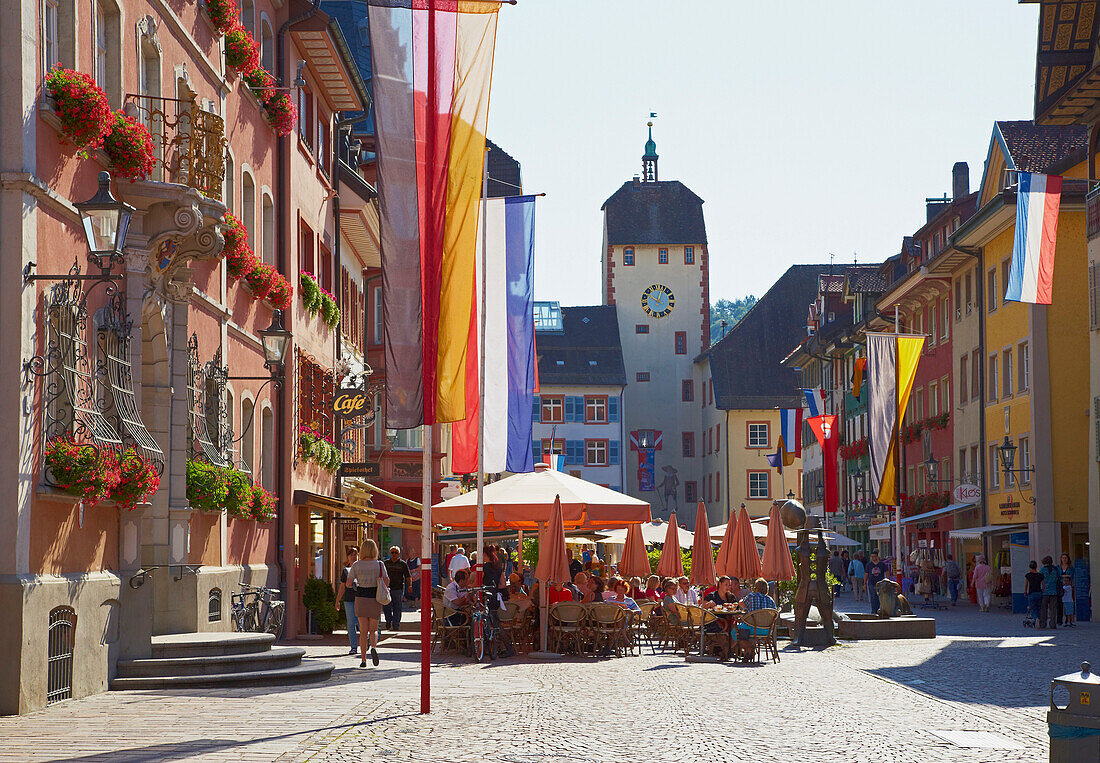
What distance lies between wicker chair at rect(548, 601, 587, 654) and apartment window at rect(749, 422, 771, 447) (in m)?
68.0

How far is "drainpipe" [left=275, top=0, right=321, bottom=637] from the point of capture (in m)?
25.1

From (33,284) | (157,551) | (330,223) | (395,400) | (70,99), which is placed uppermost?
(330,223)

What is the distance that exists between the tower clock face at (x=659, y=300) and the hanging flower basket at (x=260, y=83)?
7426 cm

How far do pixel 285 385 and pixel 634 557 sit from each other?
8946 millimetres

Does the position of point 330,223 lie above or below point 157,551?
above

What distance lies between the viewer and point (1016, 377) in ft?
144

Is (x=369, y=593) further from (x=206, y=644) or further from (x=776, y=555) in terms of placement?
(x=776, y=555)

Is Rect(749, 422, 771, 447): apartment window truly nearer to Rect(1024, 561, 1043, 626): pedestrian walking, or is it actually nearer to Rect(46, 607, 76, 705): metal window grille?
Rect(1024, 561, 1043, 626): pedestrian walking

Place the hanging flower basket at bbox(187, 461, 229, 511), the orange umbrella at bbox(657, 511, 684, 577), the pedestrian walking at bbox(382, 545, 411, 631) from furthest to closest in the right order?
1. the orange umbrella at bbox(657, 511, 684, 577)
2. the pedestrian walking at bbox(382, 545, 411, 631)
3. the hanging flower basket at bbox(187, 461, 229, 511)

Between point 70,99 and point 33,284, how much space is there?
1719 millimetres

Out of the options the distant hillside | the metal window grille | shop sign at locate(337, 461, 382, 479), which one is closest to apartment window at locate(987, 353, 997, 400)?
shop sign at locate(337, 461, 382, 479)

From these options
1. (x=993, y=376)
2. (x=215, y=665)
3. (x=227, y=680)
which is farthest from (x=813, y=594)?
(x=993, y=376)

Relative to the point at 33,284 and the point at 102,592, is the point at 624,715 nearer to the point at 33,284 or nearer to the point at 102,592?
the point at 102,592

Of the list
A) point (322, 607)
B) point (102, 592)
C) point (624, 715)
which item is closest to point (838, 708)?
point (624, 715)
